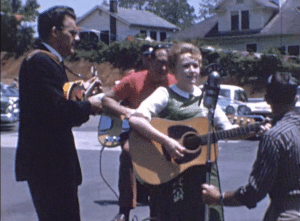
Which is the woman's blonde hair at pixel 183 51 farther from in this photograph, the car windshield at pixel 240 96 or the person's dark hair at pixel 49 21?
the car windshield at pixel 240 96

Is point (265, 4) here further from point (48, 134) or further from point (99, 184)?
point (99, 184)

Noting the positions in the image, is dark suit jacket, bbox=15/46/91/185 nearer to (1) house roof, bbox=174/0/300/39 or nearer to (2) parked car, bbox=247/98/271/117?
(1) house roof, bbox=174/0/300/39

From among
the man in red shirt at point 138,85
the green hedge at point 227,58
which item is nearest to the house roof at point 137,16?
the green hedge at point 227,58

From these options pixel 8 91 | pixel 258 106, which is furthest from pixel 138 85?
pixel 8 91

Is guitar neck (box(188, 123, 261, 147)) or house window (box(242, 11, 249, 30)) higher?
house window (box(242, 11, 249, 30))

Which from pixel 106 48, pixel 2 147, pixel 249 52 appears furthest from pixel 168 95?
pixel 2 147

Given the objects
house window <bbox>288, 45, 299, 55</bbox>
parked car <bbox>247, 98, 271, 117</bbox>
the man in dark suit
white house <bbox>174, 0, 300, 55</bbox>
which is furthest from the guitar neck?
parked car <bbox>247, 98, 271, 117</bbox>
